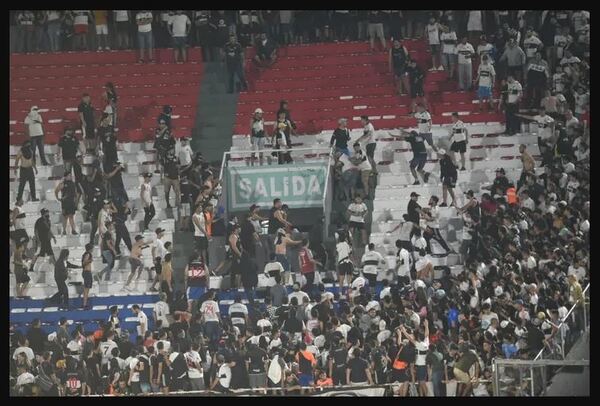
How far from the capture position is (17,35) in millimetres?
16266

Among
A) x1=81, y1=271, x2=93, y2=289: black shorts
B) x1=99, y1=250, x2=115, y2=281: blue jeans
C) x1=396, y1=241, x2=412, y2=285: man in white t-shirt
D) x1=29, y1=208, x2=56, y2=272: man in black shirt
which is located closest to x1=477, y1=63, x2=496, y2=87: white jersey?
x1=396, y1=241, x2=412, y2=285: man in white t-shirt

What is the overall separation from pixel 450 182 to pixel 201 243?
248 centimetres

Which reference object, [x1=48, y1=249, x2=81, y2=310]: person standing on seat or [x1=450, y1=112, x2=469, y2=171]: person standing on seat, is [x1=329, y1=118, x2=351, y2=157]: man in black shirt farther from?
[x1=48, y1=249, x2=81, y2=310]: person standing on seat

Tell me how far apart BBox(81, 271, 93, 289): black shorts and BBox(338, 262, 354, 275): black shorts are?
2382mm

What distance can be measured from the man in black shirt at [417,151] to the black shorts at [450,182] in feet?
0.58

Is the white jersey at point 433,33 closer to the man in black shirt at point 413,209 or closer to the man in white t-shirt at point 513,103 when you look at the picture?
the man in white t-shirt at point 513,103

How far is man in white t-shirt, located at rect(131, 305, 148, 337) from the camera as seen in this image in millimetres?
15305

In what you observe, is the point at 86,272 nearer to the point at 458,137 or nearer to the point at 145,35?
the point at 145,35

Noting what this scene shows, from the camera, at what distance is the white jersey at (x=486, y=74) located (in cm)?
1602

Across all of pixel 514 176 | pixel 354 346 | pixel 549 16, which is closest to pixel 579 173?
pixel 514 176

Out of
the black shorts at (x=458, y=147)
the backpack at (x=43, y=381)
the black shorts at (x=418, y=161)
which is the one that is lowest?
the backpack at (x=43, y=381)

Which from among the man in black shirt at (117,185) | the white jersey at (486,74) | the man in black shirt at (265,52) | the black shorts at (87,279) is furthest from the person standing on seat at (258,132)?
the white jersey at (486,74)

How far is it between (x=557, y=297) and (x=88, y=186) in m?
4.64

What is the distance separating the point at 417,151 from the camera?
626 inches
